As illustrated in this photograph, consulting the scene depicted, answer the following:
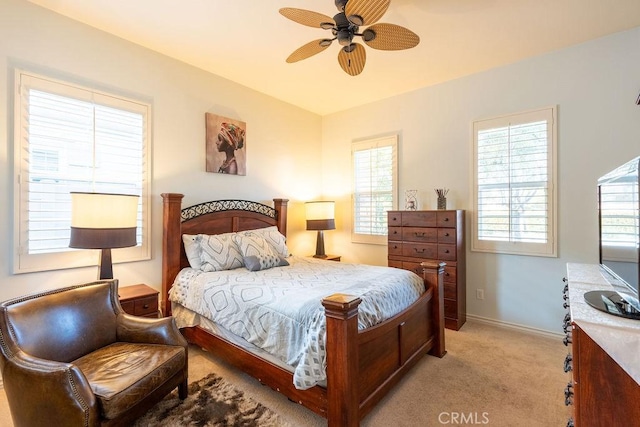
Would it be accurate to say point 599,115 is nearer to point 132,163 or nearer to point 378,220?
point 378,220

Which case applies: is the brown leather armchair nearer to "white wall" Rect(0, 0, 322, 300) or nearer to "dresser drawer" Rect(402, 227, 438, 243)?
"white wall" Rect(0, 0, 322, 300)

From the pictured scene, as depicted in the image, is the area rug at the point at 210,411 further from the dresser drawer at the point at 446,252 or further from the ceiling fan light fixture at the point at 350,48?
the ceiling fan light fixture at the point at 350,48

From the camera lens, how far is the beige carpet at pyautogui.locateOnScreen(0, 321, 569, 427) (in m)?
1.91

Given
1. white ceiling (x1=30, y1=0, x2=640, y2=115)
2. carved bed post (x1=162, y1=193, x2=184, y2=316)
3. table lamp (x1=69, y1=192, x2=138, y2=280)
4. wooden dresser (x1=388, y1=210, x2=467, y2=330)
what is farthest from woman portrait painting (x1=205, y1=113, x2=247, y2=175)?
wooden dresser (x1=388, y1=210, x2=467, y2=330)

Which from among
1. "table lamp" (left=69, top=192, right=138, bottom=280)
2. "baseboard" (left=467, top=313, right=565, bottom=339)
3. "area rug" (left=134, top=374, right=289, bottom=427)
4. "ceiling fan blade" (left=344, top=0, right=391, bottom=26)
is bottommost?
"area rug" (left=134, top=374, right=289, bottom=427)

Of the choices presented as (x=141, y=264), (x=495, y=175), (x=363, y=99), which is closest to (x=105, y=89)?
(x=141, y=264)

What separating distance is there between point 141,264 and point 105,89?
1.69 m

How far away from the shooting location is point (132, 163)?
9.59 feet

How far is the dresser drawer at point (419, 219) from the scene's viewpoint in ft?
11.5

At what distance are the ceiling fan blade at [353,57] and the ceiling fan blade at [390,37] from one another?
0.11 metres

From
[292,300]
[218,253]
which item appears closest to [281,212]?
[218,253]

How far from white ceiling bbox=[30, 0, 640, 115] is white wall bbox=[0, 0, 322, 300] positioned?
175mm

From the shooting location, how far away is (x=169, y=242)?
301 cm

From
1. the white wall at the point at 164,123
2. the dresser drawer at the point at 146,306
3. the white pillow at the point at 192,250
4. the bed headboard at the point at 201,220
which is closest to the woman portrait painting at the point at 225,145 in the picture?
the white wall at the point at 164,123
